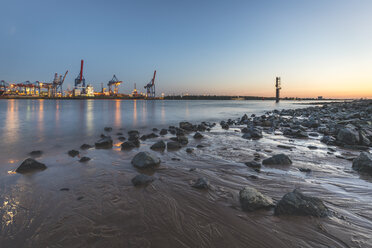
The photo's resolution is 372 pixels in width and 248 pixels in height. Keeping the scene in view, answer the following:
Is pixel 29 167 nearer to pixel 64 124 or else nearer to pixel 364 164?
pixel 364 164

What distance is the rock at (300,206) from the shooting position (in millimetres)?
2590

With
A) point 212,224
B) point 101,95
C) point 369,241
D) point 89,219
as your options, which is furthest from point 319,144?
point 101,95

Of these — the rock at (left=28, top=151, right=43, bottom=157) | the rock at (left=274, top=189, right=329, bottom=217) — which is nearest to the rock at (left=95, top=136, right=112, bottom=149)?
the rock at (left=28, top=151, right=43, bottom=157)

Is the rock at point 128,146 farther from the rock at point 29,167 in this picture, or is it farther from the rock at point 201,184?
the rock at point 201,184

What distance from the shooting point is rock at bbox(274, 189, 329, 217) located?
2.59 m

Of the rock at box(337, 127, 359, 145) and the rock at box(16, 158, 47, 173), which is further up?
the rock at box(337, 127, 359, 145)

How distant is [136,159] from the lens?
191 inches

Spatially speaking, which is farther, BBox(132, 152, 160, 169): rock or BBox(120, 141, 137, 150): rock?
BBox(120, 141, 137, 150): rock

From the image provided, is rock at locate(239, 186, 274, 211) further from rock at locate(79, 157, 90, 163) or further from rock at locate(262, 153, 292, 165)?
rock at locate(79, 157, 90, 163)

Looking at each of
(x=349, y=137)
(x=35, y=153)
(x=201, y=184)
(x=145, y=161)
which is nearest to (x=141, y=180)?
(x=145, y=161)

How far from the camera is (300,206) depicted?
2.62 m

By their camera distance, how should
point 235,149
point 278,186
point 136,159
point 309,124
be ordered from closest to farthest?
1. point 278,186
2. point 136,159
3. point 235,149
4. point 309,124

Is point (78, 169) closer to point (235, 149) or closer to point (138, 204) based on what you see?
point (138, 204)

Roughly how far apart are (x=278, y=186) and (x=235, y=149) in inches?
113
